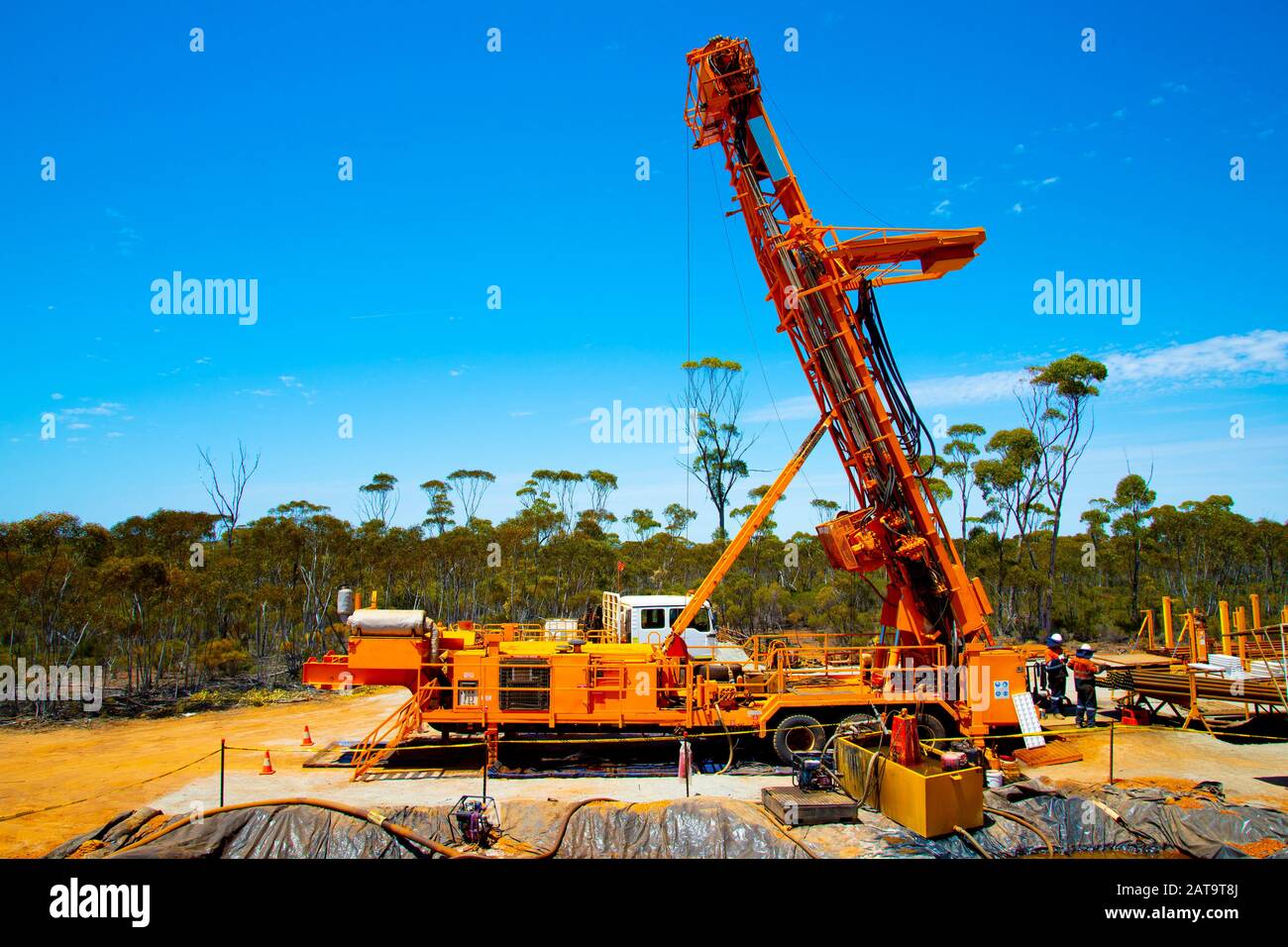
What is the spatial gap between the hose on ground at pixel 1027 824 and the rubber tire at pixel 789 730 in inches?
131

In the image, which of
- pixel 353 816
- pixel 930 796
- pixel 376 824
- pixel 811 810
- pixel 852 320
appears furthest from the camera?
pixel 852 320

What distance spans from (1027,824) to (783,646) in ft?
15.9

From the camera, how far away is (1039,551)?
150 feet

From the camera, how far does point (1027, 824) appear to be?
28.1 ft

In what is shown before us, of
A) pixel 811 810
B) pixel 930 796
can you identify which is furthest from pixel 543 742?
pixel 930 796

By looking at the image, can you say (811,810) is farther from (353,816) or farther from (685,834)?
(353,816)

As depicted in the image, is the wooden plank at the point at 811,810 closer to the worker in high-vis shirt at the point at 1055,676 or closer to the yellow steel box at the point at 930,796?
the yellow steel box at the point at 930,796

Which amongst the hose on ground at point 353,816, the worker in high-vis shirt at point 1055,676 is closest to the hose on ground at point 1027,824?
the hose on ground at point 353,816
